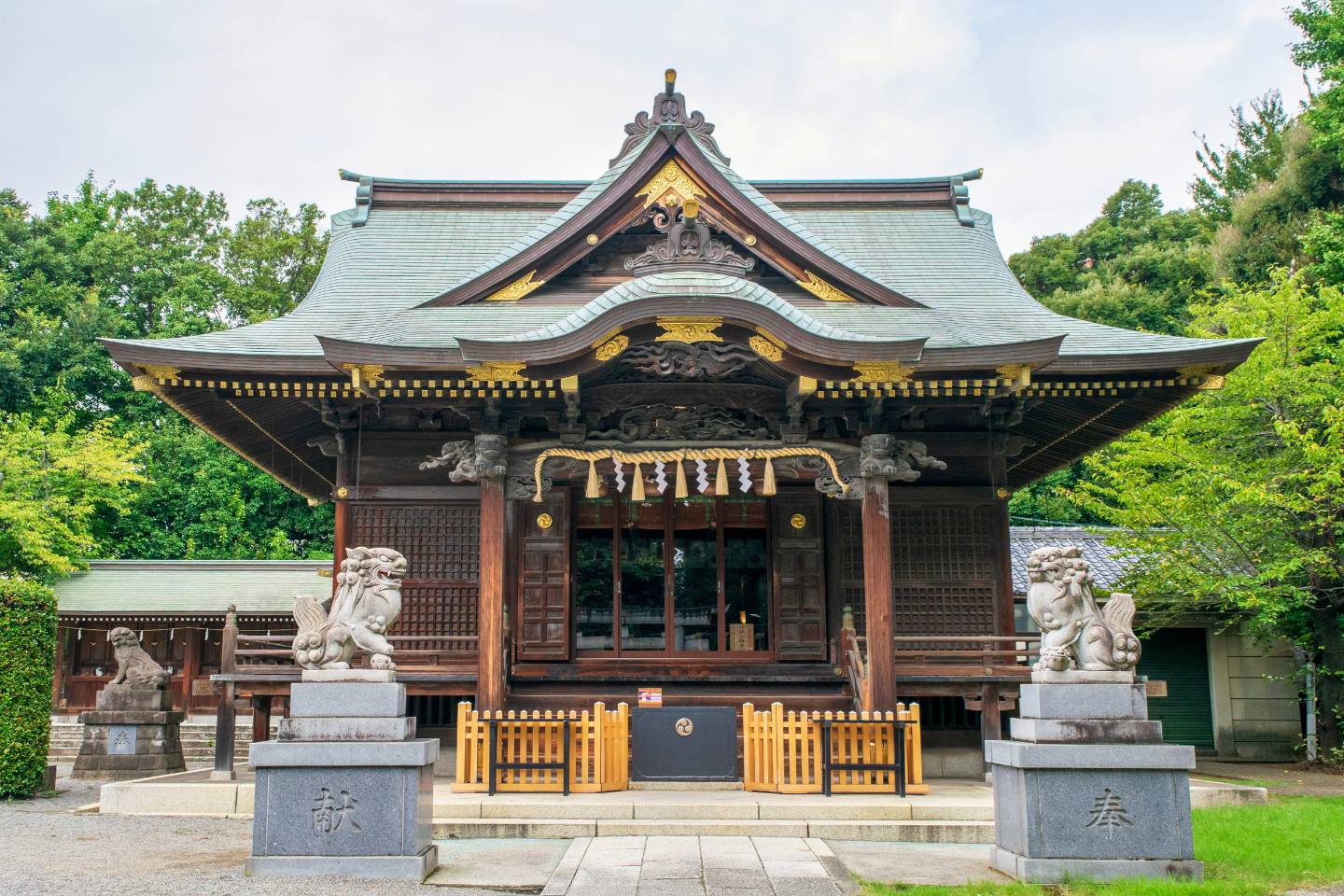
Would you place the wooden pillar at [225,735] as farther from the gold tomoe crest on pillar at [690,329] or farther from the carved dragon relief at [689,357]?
the gold tomoe crest on pillar at [690,329]

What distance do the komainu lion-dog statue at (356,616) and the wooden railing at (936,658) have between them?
18.9ft

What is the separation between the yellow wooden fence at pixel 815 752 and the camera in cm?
1049

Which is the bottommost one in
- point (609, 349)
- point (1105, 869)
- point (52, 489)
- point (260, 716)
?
point (1105, 869)

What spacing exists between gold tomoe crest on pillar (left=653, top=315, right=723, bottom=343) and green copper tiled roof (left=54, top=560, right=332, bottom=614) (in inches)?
689

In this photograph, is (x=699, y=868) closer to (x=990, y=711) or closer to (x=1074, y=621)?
(x=1074, y=621)

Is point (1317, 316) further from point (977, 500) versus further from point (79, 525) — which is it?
point (79, 525)

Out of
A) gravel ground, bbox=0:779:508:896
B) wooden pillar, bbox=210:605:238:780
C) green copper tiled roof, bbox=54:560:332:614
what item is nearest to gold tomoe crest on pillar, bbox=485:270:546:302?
wooden pillar, bbox=210:605:238:780

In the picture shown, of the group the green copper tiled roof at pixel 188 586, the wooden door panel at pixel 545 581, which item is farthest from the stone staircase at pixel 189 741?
the wooden door panel at pixel 545 581

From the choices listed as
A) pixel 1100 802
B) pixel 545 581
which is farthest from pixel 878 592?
pixel 1100 802

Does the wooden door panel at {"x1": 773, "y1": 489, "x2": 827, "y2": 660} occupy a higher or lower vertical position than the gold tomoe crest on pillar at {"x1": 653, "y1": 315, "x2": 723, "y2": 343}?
lower

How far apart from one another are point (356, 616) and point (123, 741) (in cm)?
951

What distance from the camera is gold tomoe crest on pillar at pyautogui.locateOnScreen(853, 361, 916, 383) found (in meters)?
11.3

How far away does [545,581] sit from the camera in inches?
542

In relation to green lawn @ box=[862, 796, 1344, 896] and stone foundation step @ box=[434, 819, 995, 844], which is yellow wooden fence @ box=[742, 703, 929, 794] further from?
green lawn @ box=[862, 796, 1344, 896]
